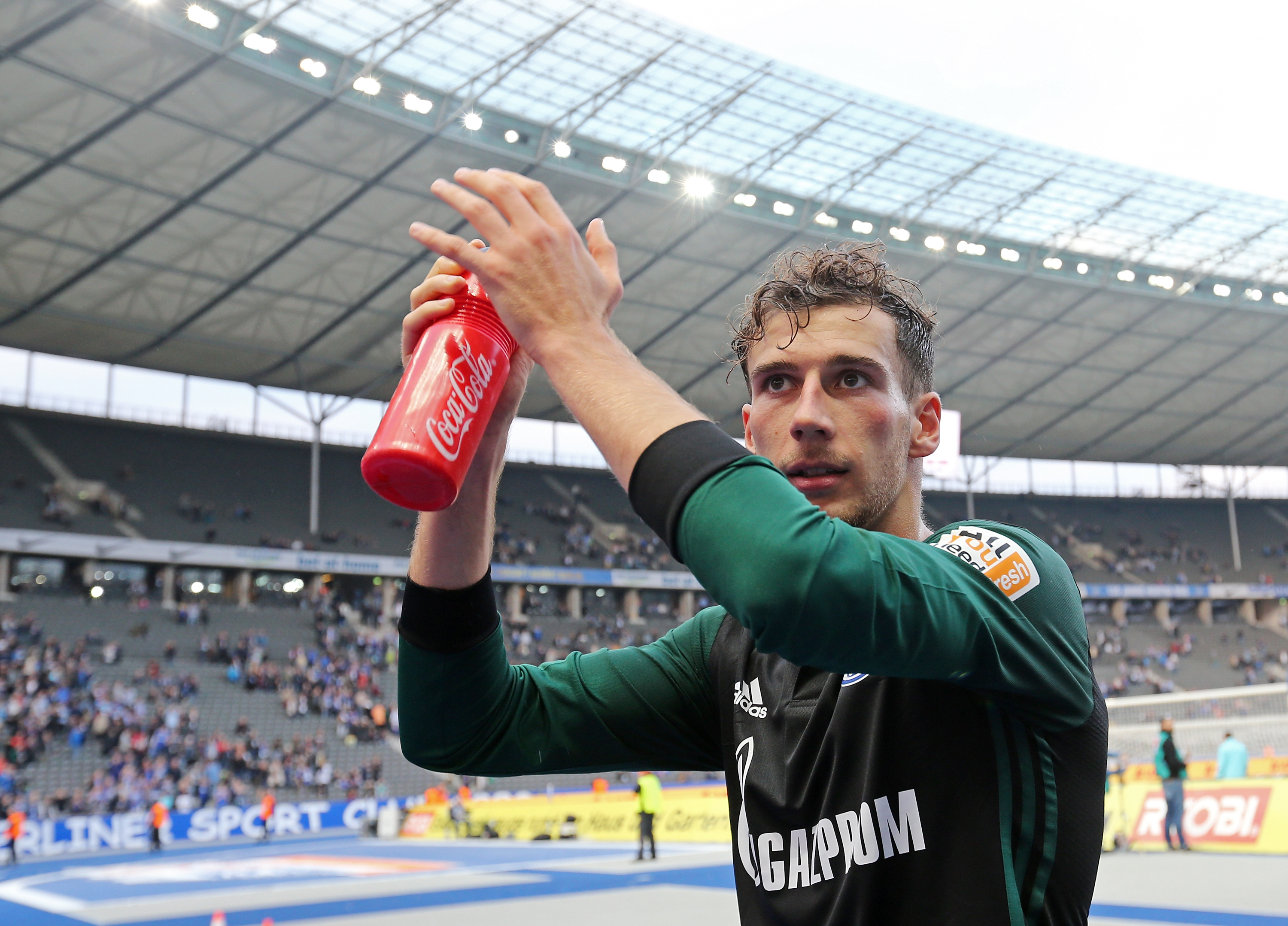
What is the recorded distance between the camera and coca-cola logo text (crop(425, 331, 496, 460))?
1.64m

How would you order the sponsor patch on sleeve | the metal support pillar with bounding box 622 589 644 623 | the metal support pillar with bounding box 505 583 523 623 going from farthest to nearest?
the metal support pillar with bounding box 622 589 644 623 < the metal support pillar with bounding box 505 583 523 623 < the sponsor patch on sleeve

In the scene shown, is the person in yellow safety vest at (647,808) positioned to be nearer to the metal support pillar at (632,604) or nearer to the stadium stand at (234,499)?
the stadium stand at (234,499)

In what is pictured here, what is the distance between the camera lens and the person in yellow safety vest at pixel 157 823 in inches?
919

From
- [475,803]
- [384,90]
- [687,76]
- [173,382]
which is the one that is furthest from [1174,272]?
[173,382]

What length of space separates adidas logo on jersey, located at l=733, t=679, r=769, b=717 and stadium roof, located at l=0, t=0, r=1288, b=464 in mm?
25186

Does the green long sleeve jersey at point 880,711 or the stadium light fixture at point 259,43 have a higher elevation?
the stadium light fixture at point 259,43

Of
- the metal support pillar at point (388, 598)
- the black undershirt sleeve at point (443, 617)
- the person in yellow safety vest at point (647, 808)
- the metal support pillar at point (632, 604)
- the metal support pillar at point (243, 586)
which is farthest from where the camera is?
the metal support pillar at point (632, 604)

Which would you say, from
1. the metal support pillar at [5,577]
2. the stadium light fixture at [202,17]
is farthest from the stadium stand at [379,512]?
the stadium light fixture at [202,17]

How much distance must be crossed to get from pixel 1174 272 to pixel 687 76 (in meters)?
22.5

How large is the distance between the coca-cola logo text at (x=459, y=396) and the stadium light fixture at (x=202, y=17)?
25398 mm

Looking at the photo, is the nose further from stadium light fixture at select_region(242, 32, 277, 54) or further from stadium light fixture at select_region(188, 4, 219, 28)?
stadium light fixture at select_region(242, 32, 277, 54)

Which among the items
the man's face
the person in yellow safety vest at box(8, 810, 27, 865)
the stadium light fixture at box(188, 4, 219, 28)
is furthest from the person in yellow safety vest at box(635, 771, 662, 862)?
the stadium light fixture at box(188, 4, 219, 28)

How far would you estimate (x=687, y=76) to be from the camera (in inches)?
1169

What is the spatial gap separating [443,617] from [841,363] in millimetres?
883
